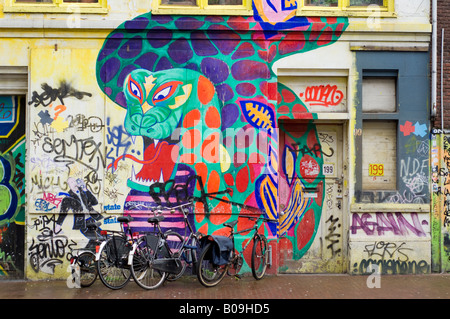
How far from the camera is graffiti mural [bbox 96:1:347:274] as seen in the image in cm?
1060

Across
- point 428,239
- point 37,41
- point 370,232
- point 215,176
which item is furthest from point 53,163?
point 428,239

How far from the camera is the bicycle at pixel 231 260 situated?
9547 millimetres

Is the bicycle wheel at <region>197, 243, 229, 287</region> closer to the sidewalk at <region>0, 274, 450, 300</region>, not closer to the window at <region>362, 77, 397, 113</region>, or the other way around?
the sidewalk at <region>0, 274, 450, 300</region>

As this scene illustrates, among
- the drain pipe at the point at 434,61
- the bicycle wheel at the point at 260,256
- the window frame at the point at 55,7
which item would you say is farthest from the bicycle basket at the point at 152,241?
the drain pipe at the point at 434,61

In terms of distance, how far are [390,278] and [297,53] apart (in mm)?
4492

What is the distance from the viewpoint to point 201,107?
10.7m

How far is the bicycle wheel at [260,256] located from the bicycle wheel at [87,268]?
2.76m

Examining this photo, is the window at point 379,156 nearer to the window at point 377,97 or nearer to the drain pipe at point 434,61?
the window at point 377,97

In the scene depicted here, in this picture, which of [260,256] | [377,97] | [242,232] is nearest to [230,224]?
[242,232]

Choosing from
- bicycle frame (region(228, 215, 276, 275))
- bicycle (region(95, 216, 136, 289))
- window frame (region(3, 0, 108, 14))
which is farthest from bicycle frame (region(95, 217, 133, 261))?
window frame (region(3, 0, 108, 14))

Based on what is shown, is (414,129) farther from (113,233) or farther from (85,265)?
(85,265)

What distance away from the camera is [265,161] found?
10703mm
